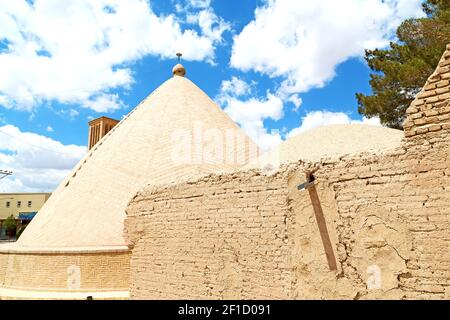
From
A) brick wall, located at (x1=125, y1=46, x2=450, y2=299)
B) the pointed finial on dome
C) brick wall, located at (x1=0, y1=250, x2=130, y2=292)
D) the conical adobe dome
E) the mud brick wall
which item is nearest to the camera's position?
brick wall, located at (x1=125, y1=46, x2=450, y2=299)

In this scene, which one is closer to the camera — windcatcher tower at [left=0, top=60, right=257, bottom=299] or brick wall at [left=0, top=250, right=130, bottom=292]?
brick wall at [left=0, top=250, right=130, bottom=292]

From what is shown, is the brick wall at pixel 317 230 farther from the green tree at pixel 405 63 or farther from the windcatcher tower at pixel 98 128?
the windcatcher tower at pixel 98 128

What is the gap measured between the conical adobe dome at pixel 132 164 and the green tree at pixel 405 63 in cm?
528

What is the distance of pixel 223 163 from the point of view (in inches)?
557

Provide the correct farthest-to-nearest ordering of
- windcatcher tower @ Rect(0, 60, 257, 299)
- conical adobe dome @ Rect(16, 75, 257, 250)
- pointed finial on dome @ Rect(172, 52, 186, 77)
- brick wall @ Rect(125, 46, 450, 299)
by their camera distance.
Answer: pointed finial on dome @ Rect(172, 52, 186, 77), conical adobe dome @ Rect(16, 75, 257, 250), windcatcher tower @ Rect(0, 60, 257, 299), brick wall @ Rect(125, 46, 450, 299)

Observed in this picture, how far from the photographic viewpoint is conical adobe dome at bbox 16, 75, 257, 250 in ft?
39.5

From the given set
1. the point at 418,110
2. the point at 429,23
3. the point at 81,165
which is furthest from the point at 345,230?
the point at 81,165

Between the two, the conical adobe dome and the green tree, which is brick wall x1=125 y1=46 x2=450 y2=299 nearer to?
the conical adobe dome

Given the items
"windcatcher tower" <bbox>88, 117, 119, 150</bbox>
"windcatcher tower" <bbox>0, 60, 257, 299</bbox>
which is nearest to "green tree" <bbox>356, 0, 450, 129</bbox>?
"windcatcher tower" <bbox>0, 60, 257, 299</bbox>

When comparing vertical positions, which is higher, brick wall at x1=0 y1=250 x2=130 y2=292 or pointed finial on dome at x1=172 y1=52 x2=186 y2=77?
pointed finial on dome at x1=172 y1=52 x2=186 y2=77

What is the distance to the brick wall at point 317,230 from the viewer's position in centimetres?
327

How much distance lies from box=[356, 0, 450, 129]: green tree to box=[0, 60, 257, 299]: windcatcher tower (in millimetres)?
5247

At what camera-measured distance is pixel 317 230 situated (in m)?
3.98

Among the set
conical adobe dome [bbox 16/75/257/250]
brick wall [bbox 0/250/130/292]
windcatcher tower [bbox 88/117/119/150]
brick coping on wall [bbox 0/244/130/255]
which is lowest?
brick wall [bbox 0/250/130/292]
